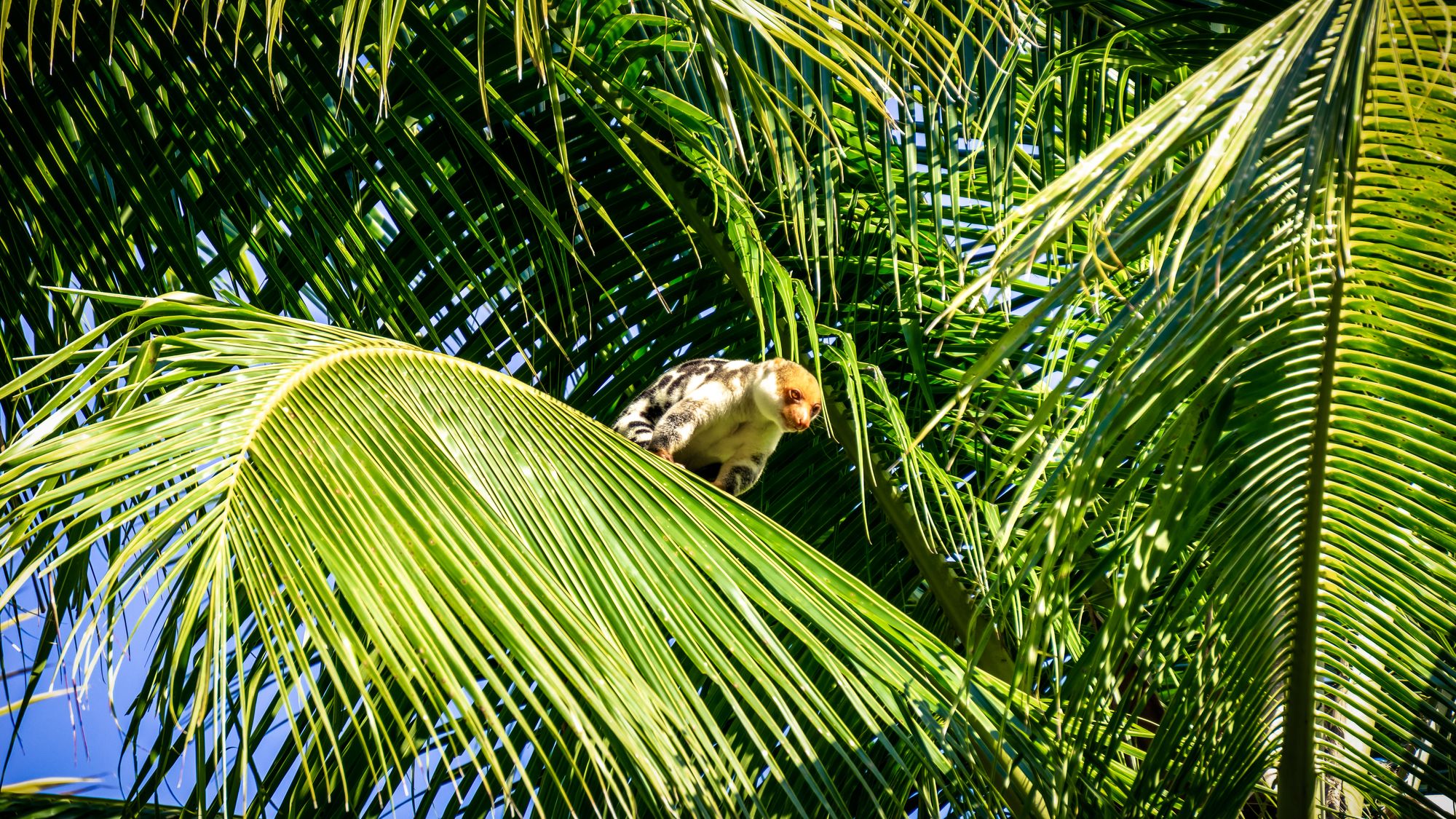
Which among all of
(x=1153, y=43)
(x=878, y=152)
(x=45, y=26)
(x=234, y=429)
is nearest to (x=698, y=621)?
(x=234, y=429)

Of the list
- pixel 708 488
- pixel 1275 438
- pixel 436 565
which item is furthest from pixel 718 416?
pixel 436 565

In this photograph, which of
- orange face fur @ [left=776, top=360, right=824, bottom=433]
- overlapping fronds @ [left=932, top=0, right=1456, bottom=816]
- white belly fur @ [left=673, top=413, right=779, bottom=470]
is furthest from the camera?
white belly fur @ [left=673, top=413, right=779, bottom=470]

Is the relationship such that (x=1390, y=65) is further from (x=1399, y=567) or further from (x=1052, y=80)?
(x=1052, y=80)

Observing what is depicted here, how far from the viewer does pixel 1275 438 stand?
2250mm

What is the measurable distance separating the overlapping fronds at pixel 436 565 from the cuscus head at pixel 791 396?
3.45 ft

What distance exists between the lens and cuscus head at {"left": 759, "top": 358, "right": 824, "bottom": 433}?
11.7 feet

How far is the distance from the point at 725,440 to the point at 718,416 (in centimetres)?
14

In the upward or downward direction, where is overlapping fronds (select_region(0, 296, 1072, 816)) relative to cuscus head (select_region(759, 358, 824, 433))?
downward

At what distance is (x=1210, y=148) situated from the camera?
1.47m

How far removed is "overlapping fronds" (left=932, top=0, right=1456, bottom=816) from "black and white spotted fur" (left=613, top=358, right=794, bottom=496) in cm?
147

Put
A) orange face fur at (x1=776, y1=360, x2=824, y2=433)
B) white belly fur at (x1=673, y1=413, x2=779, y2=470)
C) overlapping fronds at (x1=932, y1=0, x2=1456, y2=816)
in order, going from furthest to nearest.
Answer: white belly fur at (x1=673, y1=413, x2=779, y2=470)
orange face fur at (x1=776, y1=360, x2=824, y2=433)
overlapping fronds at (x1=932, y1=0, x2=1456, y2=816)

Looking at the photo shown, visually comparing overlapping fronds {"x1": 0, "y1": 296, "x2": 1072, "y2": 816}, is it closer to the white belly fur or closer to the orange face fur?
the orange face fur

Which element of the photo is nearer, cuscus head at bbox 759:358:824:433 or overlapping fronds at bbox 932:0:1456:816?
overlapping fronds at bbox 932:0:1456:816

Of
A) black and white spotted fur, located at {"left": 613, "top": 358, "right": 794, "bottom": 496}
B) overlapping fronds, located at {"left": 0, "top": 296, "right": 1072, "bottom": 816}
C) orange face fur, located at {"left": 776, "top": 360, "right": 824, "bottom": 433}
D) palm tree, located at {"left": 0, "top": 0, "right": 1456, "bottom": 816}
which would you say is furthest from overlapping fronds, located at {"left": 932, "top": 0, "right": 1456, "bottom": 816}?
black and white spotted fur, located at {"left": 613, "top": 358, "right": 794, "bottom": 496}
